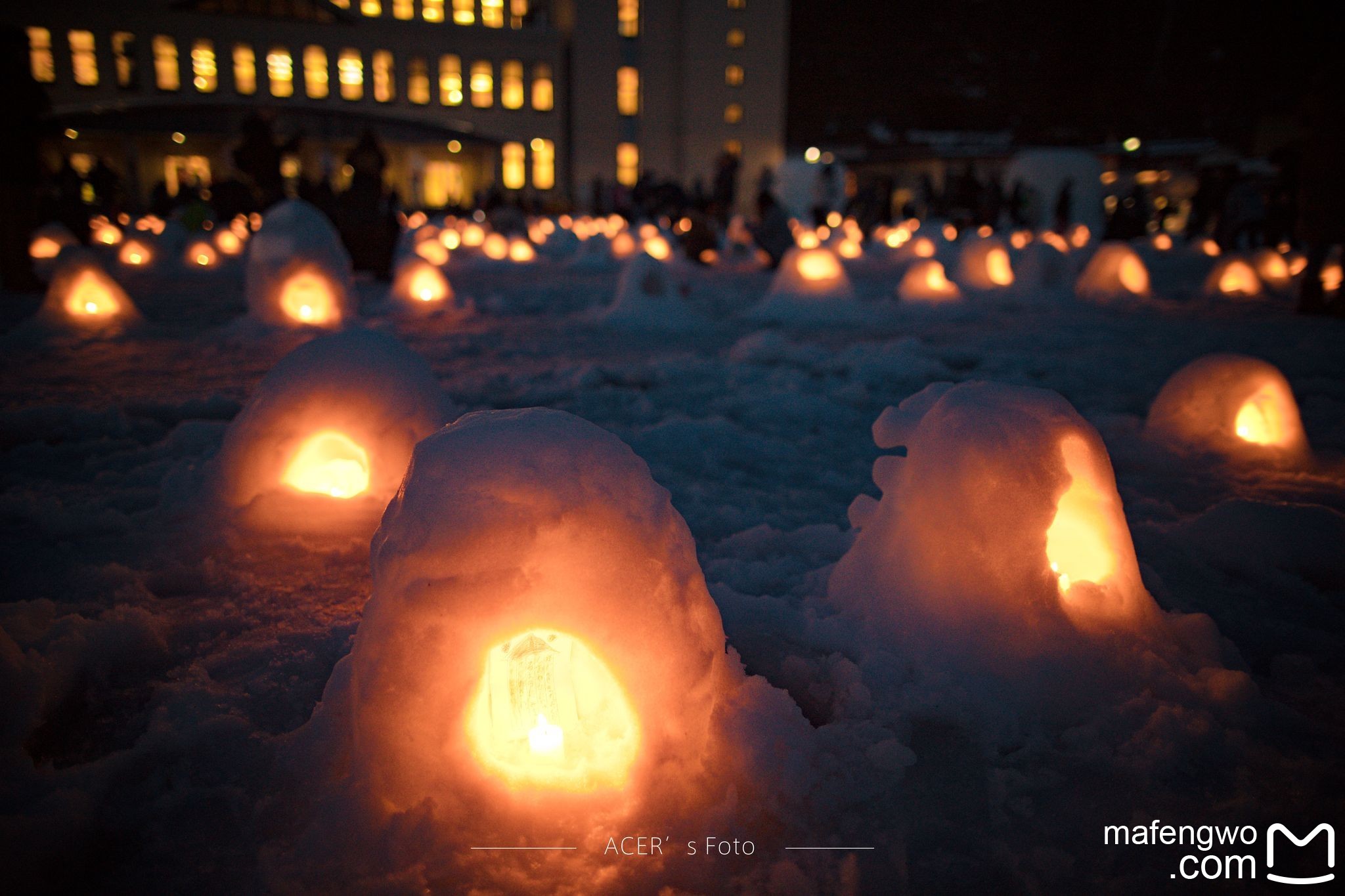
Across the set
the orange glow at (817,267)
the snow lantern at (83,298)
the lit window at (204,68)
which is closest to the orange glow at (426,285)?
the snow lantern at (83,298)

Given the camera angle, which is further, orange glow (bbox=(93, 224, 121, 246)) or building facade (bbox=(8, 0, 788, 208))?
building facade (bbox=(8, 0, 788, 208))

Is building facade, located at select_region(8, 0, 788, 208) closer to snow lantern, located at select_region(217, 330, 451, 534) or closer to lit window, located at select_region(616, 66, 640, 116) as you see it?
lit window, located at select_region(616, 66, 640, 116)

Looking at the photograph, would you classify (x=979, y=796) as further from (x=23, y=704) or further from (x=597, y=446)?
(x=23, y=704)

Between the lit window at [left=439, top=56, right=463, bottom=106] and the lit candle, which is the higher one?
the lit window at [left=439, top=56, right=463, bottom=106]

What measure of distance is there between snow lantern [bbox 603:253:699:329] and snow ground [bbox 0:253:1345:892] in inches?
108

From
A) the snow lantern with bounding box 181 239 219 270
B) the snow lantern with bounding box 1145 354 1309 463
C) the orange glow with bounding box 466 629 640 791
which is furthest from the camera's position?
the snow lantern with bounding box 181 239 219 270

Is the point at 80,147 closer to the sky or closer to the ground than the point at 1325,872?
closer to the sky

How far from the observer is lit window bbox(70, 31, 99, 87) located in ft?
113

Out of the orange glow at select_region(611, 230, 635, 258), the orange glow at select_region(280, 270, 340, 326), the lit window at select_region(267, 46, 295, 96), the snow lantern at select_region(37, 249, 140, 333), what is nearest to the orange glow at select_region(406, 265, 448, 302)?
the orange glow at select_region(280, 270, 340, 326)

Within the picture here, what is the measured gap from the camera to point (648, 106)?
138 ft

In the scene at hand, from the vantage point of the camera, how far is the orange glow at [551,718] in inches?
71.1

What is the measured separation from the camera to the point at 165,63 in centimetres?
3584

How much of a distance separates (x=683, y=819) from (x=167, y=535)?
2596 mm

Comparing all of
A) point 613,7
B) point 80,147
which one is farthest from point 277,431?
point 613,7
